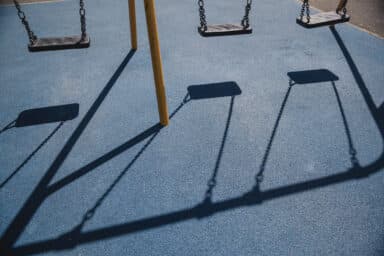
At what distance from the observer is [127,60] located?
5.89 m

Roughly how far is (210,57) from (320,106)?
2.35 m

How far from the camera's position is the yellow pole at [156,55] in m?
3.48

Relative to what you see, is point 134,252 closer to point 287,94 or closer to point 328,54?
point 287,94

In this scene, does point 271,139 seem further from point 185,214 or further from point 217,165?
point 185,214

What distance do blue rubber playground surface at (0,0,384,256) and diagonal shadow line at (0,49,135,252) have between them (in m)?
0.01

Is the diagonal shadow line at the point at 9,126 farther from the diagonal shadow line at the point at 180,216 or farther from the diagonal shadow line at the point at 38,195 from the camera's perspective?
the diagonal shadow line at the point at 180,216

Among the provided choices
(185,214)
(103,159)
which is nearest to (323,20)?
(185,214)

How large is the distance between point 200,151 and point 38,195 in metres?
1.88

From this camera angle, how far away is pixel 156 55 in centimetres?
372

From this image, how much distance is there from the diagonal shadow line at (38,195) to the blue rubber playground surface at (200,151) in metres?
0.01

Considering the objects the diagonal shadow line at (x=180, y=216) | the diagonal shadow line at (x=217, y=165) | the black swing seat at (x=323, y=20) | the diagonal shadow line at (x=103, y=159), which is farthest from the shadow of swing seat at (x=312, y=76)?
the diagonal shadow line at (x=103, y=159)

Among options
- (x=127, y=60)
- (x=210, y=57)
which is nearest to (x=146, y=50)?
(x=127, y=60)

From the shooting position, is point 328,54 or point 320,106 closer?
point 320,106

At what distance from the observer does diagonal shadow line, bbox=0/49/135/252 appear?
2942mm
